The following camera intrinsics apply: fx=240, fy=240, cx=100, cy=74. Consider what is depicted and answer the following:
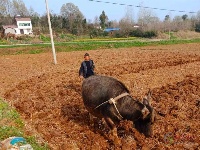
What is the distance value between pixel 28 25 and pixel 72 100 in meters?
69.6

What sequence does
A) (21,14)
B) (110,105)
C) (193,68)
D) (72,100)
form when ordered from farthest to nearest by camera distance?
(21,14)
(193,68)
(72,100)
(110,105)

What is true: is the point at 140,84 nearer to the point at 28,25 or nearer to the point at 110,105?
the point at 110,105

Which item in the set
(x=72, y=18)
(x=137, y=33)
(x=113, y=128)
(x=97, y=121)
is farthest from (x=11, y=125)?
(x=72, y=18)

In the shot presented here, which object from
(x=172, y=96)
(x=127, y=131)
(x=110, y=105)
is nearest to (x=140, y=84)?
(x=172, y=96)

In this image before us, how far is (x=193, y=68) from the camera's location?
1407 cm

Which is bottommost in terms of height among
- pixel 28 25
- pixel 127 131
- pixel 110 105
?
pixel 127 131

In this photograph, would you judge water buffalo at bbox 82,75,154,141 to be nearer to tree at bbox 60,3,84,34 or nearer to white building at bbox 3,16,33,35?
tree at bbox 60,3,84,34

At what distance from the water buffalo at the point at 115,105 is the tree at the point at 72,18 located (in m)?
55.5

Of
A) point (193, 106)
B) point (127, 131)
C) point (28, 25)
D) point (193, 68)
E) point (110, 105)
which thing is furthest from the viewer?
point (28, 25)

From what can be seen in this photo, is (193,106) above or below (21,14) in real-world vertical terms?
below

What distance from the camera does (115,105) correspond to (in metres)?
5.20

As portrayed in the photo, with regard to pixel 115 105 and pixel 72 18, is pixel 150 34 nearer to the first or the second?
pixel 72 18

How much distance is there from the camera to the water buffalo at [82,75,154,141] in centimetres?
501

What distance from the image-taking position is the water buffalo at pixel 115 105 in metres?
5.01
